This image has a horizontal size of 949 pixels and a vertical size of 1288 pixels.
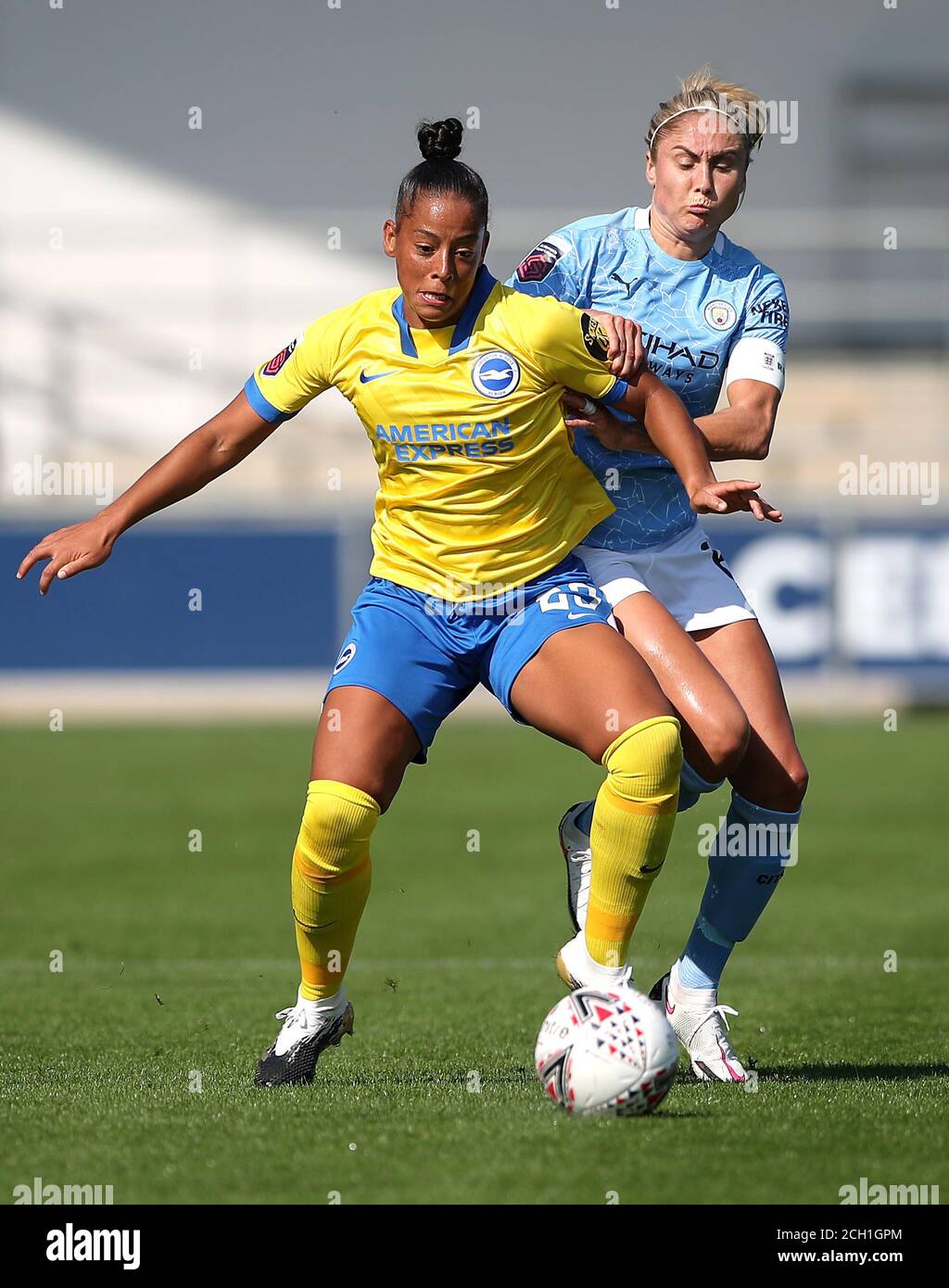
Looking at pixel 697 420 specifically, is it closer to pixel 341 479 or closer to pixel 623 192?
pixel 341 479

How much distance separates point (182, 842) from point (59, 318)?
1101 cm

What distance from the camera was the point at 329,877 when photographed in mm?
4750

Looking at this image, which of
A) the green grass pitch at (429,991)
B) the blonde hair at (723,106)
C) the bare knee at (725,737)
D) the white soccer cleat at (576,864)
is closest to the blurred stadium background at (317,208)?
the green grass pitch at (429,991)

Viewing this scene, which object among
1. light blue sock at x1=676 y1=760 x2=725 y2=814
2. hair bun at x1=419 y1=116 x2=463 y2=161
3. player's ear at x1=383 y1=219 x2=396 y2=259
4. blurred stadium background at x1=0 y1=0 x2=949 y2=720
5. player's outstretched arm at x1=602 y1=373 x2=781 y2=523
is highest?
blurred stadium background at x1=0 y1=0 x2=949 y2=720

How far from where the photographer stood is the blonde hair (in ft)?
16.9

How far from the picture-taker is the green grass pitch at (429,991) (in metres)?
3.81

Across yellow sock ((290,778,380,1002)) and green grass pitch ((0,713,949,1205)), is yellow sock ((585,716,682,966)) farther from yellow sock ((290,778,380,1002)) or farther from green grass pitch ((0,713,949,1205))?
yellow sock ((290,778,380,1002))

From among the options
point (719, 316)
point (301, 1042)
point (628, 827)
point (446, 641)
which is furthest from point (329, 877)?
point (719, 316)

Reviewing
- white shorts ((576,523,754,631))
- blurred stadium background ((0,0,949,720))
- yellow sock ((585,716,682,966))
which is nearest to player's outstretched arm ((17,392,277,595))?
white shorts ((576,523,754,631))

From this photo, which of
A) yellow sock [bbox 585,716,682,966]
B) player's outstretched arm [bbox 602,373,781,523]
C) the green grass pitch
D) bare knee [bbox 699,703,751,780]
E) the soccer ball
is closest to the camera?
the green grass pitch

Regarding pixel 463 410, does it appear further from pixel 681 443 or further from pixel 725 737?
pixel 725 737

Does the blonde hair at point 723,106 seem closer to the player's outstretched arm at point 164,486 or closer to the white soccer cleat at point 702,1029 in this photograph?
the player's outstretched arm at point 164,486

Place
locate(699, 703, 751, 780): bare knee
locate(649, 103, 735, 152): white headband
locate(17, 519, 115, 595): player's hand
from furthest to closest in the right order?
locate(649, 103, 735, 152): white headband < locate(699, 703, 751, 780): bare knee < locate(17, 519, 115, 595): player's hand

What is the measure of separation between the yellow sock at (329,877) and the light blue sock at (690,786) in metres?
0.92
